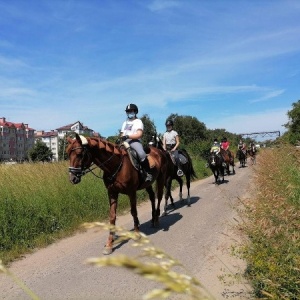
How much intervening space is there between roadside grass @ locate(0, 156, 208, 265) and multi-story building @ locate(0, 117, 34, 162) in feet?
364

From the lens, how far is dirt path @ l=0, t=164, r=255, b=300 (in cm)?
438

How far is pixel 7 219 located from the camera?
665 centimetres

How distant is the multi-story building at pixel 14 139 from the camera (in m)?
118

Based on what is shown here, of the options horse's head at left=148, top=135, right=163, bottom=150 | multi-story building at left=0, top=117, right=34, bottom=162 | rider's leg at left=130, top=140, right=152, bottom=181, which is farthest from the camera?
multi-story building at left=0, top=117, right=34, bottom=162

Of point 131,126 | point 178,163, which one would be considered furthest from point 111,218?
point 178,163

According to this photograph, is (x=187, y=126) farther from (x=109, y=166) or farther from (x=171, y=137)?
(x=109, y=166)

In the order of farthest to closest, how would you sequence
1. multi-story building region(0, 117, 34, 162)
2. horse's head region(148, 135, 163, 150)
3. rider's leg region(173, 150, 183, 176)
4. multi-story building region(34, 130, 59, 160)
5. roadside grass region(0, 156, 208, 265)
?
multi-story building region(34, 130, 59, 160), multi-story building region(0, 117, 34, 162), rider's leg region(173, 150, 183, 176), horse's head region(148, 135, 163, 150), roadside grass region(0, 156, 208, 265)

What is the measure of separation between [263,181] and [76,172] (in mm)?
3976

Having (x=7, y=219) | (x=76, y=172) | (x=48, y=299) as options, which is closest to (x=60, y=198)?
(x=7, y=219)

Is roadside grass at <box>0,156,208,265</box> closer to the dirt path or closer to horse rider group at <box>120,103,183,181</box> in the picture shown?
the dirt path

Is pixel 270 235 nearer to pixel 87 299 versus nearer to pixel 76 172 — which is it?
pixel 87 299

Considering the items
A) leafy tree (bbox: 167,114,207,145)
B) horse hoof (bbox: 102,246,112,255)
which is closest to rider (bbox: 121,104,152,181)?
horse hoof (bbox: 102,246,112,255)

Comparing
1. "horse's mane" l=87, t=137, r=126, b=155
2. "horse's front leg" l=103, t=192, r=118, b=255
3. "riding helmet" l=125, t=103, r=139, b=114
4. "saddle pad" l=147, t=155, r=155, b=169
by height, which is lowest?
"horse's front leg" l=103, t=192, r=118, b=255

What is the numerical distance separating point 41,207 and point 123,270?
10.6 ft
